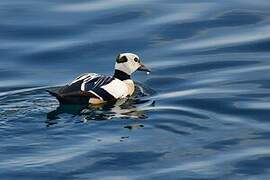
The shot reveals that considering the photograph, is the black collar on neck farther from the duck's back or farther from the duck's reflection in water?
the duck's reflection in water

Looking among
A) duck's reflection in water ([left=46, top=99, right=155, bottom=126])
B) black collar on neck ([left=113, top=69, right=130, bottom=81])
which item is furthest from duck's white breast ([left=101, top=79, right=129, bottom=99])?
black collar on neck ([left=113, top=69, right=130, bottom=81])

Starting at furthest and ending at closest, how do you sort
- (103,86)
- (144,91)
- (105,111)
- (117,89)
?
(144,91), (117,89), (103,86), (105,111)

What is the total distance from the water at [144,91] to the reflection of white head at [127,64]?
40 cm

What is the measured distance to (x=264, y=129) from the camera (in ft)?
58.5

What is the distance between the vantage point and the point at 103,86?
1966 cm

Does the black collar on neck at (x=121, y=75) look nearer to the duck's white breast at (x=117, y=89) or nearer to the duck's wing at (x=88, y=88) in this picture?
the duck's white breast at (x=117, y=89)

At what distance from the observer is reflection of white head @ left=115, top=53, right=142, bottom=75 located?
2052cm

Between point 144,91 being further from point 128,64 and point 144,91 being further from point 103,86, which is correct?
point 103,86

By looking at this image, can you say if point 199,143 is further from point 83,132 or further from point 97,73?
point 97,73

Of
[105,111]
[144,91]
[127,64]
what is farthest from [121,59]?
[105,111]

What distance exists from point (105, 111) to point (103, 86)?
670mm

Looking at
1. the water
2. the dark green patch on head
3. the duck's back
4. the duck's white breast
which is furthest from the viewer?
the dark green patch on head

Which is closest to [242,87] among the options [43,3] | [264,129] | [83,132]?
[264,129]

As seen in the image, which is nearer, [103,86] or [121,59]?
[103,86]
